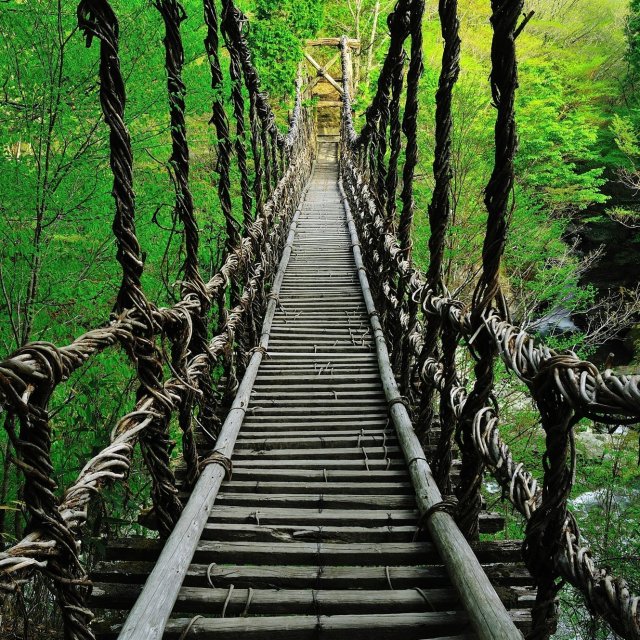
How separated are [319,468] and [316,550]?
66 centimetres

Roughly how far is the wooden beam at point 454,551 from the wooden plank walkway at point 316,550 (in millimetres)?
78

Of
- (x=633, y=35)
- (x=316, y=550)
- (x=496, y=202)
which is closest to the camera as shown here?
(x=496, y=202)

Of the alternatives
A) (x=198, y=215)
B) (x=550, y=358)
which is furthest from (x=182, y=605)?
(x=198, y=215)

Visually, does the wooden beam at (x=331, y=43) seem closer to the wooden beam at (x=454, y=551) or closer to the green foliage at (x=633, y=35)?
the green foliage at (x=633, y=35)

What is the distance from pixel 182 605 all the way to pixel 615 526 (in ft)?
27.0

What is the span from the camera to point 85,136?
3.10 metres

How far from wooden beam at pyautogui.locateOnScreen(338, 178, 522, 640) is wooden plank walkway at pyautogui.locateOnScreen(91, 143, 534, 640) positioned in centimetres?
8

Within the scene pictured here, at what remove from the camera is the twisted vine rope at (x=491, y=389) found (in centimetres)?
92

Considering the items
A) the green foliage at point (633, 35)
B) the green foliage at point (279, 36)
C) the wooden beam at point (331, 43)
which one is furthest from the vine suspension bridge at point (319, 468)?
the wooden beam at point (331, 43)

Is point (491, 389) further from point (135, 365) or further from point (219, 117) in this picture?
point (219, 117)

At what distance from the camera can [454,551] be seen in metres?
1.67

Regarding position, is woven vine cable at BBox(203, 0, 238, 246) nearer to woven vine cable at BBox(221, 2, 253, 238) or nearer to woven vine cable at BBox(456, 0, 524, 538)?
woven vine cable at BBox(221, 2, 253, 238)

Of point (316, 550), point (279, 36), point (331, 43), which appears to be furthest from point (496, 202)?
point (331, 43)

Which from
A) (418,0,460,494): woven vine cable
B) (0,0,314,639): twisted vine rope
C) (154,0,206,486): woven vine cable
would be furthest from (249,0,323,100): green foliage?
(418,0,460,494): woven vine cable
